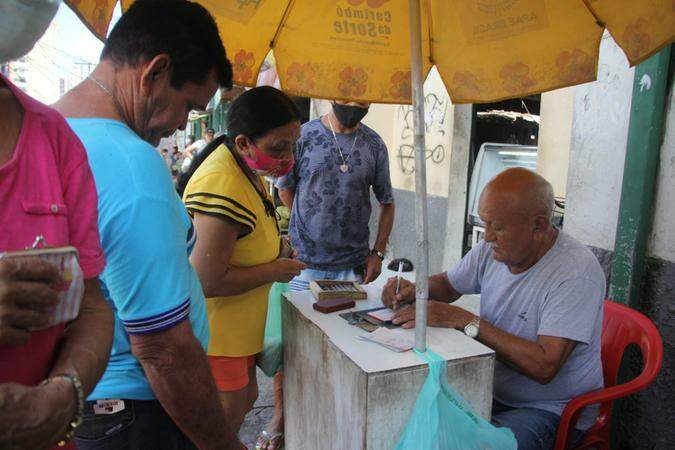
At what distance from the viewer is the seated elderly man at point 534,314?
5.77 ft

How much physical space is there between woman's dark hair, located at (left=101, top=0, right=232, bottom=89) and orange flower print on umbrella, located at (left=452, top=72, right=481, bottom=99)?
132cm

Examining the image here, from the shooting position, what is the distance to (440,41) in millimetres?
2197

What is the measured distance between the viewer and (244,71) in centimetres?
215

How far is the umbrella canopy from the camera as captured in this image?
6.30ft

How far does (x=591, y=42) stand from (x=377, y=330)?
1.36 meters

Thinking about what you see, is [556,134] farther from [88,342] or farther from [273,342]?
[88,342]

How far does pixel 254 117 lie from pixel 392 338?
1.02 m

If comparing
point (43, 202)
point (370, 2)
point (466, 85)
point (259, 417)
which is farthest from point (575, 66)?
point (259, 417)

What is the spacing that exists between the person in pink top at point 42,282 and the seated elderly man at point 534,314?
1196 mm

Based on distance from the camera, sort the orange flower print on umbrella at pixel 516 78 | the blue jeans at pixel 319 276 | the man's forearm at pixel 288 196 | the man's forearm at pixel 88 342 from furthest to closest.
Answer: the man's forearm at pixel 288 196 < the blue jeans at pixel 319 276 < the orange flower print on umbrella at pixel 516 78 < the man's forearm at pixel 88 342

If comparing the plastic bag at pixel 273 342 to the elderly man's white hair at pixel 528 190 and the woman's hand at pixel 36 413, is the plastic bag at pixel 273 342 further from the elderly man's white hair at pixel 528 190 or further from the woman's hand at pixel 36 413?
the woman's hand at pixel 36 413

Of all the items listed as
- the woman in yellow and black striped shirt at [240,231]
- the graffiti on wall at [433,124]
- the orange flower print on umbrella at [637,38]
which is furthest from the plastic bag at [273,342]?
the graffiti on wall at [433,124]

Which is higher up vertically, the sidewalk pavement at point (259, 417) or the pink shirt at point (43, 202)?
the pink shirt at point (43, 202)

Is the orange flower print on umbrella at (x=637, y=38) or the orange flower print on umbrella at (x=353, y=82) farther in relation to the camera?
the orange flower print on umbrella at (x=353, y=82)
